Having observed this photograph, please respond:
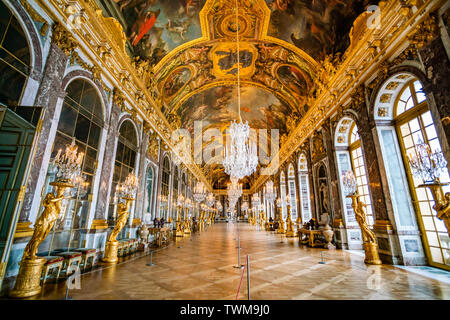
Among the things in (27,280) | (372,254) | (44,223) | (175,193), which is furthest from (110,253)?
(175,193)

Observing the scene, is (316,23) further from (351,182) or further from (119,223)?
(119,223)

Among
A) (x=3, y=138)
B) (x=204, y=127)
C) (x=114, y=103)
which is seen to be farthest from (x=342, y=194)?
(x=204, y=127)

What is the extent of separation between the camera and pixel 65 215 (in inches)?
190

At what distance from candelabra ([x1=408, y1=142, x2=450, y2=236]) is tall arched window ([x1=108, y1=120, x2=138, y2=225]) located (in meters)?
8.15

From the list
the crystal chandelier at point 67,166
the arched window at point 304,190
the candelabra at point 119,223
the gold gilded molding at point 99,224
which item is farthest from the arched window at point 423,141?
the gold gilded molding at point 99,224

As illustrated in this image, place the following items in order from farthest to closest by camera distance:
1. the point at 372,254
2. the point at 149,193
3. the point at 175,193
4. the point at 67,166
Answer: the point at 175,193 < the point at 149,193 < the point at 372,254 < the point at 67,166

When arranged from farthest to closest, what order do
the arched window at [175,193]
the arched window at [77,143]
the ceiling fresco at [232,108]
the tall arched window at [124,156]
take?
the arched window at [175,193], the ceiling fresco at [232,108], the tall arched window at [124,156], the arched window at [77,143]

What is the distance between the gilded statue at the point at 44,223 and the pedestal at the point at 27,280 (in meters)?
0.10

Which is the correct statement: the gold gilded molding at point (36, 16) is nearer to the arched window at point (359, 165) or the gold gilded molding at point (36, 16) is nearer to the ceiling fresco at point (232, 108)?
the ceiling fresco at point (232, 108)

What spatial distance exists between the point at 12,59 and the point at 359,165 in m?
10.3

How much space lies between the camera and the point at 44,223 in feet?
10.5

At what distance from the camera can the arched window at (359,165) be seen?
7.00m

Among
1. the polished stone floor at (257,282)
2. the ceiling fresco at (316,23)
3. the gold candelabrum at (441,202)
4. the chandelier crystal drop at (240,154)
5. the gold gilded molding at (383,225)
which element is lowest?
the polished stone floor at (257,282)

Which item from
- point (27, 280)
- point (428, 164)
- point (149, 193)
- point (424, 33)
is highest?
point (424, 33)
